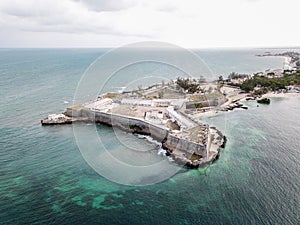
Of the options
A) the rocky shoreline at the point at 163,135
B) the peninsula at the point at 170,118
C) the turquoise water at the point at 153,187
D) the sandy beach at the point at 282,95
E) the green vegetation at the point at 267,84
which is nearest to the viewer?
the turquoise water at the point at 153,187

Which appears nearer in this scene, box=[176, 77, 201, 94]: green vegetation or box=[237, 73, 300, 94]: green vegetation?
box=[176, 77, 201, 94]: green vegetation

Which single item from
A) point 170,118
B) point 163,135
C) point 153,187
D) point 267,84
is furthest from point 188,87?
point 153,187

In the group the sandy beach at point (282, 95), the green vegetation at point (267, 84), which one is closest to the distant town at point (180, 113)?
the green vegetation at point (267, 84)

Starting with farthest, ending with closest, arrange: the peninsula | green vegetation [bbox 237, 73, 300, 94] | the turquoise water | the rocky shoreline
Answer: green vegetation [bbox 237, 73, 300, 94]
the peninsula
the rocky shoreline
the turquoise water

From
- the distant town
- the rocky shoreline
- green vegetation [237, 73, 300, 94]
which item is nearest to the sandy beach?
the distant town

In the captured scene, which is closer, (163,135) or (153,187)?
(153,187)

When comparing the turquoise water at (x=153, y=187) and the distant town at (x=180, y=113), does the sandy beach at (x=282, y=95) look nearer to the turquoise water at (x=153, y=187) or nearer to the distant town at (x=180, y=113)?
the distant town at (x=180, y=113)

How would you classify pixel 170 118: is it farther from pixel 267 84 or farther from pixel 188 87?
pixel 267 84

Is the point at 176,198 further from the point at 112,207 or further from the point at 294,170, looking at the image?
the point at 294,170

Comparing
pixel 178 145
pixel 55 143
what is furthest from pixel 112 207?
pixel 55 143

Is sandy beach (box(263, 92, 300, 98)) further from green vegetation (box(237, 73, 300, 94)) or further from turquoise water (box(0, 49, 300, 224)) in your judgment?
turquoise water (box(0, 49, 300, 224))

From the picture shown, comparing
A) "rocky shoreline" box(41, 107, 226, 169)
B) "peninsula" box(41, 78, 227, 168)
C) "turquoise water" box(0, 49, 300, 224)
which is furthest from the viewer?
"peninsula" box(41, 78, 227, 168)
